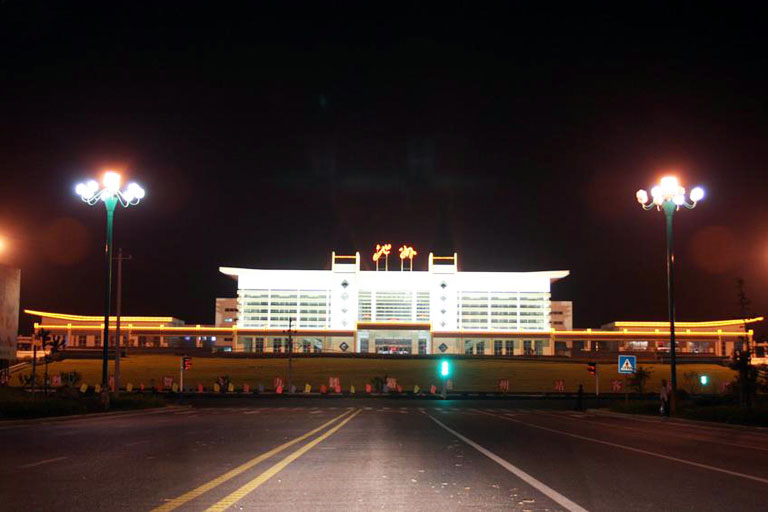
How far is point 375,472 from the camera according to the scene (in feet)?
37.1

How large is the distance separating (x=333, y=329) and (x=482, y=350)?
26.0 metres

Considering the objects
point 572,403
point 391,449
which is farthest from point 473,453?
point 572,403

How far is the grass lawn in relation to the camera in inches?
3019

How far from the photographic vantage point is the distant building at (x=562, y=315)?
151 metres

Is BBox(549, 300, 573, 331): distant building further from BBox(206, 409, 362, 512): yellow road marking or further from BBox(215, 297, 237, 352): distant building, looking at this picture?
BBox(206, 409, 362, 512): yellow road marking

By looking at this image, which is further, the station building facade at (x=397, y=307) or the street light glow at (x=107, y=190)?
the station building facade at (x=397, y=307)

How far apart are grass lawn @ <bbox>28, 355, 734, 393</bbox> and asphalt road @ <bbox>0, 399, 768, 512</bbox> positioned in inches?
2216

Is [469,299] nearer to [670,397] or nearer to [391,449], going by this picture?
[670,397]

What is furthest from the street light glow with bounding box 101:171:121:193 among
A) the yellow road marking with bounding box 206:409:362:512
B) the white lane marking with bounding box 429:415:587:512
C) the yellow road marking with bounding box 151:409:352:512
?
the white lane marking with bounding box 429:415:587:512

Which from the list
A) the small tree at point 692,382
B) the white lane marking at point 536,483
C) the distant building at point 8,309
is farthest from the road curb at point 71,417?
the small tree at point 692,382

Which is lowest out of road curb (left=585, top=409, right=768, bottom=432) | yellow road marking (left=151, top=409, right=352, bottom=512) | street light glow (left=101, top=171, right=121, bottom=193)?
road curb (left=585, top=409, right=768, bottom=432)

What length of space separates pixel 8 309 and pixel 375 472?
42051mm

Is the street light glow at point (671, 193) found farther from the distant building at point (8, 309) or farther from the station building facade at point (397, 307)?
the station building facade at point (397, 307)

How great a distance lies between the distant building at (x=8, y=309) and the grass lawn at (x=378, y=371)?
24.9 m
